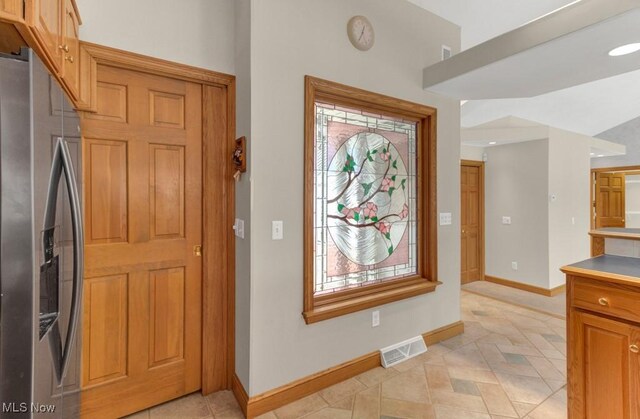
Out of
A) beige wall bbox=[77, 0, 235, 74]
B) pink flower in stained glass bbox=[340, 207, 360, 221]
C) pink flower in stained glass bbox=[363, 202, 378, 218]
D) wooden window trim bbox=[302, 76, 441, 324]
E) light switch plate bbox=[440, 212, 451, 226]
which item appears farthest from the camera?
light switch plate bbox=[440, 212, 451, 226]

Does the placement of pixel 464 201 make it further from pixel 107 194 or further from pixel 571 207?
pixel 107 194

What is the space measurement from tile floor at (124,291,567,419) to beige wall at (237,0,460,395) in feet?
0.73

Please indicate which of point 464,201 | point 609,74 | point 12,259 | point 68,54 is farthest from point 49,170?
point 464,201

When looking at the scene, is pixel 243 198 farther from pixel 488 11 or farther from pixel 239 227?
pixel 488 11

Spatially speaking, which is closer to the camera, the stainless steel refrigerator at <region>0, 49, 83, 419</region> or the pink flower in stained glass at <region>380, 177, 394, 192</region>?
the stainless steel refrigerator at <region>0, 49, 83, 419</region>

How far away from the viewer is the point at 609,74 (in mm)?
2408

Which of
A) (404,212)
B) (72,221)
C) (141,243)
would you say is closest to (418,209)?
(404,212)

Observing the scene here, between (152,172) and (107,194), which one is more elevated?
(152,172)

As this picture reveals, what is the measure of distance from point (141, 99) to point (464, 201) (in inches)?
188

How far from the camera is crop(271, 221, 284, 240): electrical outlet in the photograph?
76.3 inches

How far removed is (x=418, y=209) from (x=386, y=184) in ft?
1.55

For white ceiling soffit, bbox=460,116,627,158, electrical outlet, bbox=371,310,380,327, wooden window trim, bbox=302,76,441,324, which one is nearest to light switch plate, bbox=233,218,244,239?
wooden window trim, bbox=302,76,441,324

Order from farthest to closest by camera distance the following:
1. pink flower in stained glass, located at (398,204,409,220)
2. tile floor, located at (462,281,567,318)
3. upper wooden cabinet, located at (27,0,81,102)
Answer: tile floor, located at (462,281,567,318) < pink flower in stained glass, located at (398,204,409,220) < upper wooden cabinet, located at (27,0,81,102)

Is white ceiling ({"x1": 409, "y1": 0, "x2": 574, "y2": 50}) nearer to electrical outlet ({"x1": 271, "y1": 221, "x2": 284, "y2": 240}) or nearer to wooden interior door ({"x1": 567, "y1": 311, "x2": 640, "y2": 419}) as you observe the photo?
electrical outlet ({"x1": 271, "y1": 221, "x2": 284, "y2": 240})
